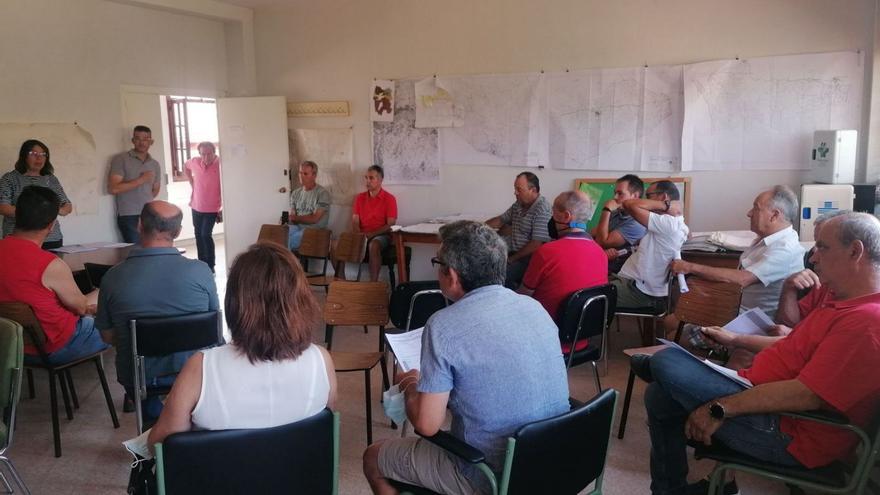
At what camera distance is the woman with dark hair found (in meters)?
5.12

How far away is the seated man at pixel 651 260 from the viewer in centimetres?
386

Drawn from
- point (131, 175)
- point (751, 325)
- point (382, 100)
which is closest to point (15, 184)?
point (131, 175)

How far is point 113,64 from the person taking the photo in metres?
6.21

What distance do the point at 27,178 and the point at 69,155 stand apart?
0.72 metres

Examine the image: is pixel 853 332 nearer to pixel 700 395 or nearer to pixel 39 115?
pixel 700 395

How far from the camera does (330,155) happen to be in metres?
6.91

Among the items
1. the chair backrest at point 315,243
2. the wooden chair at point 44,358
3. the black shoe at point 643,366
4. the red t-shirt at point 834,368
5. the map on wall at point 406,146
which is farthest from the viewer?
the map on wall at point 406,146

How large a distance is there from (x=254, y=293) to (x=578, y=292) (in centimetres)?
179

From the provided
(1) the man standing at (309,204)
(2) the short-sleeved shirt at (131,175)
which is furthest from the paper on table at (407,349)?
(2) the short-sleeved shirt at (131,175)

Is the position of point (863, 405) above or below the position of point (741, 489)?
above

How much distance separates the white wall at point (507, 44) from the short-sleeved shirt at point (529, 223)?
85cm

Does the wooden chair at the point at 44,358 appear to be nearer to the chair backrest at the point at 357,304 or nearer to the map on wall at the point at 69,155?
the chair backrest at the point at 357,304

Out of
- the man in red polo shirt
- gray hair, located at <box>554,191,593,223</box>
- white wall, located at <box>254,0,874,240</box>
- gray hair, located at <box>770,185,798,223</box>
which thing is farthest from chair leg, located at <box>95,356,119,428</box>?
white wall, located at <box>254,0,874,240</box>

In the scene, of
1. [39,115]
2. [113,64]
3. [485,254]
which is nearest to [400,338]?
[485,254]
